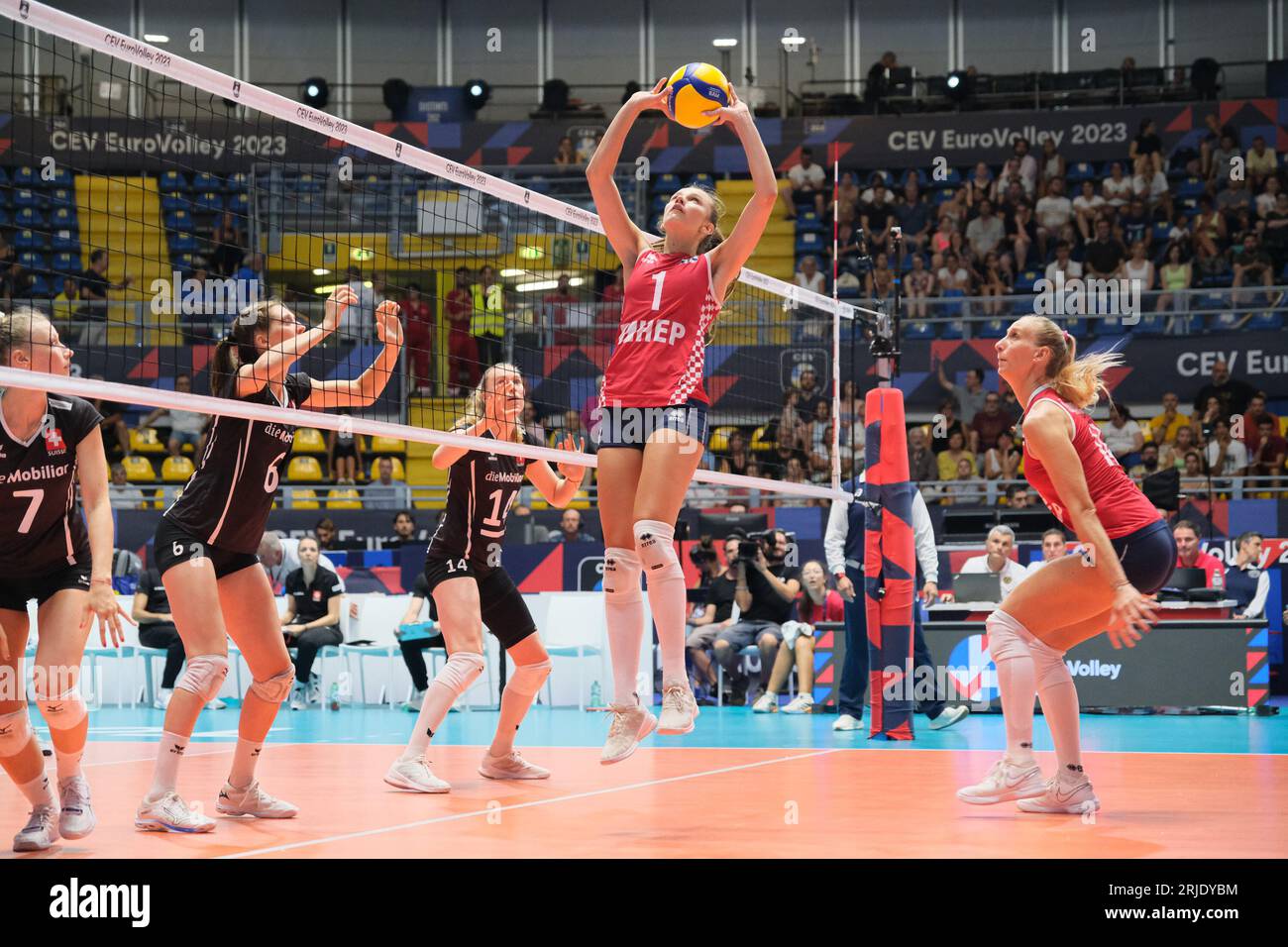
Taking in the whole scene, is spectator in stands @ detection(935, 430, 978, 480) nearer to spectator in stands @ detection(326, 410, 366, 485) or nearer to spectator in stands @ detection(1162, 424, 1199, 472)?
spectator in stands @ detection(1162, 424, 1199, 472)

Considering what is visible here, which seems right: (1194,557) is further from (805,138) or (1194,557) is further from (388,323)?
(805,138)

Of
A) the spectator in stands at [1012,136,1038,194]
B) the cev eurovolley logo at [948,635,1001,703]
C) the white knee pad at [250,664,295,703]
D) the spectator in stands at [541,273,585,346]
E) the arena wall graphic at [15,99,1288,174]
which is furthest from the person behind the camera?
the arena wall graphic at [15,99,1288,174]

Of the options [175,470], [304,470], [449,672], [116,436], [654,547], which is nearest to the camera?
[654,547]

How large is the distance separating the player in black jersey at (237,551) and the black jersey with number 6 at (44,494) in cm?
63

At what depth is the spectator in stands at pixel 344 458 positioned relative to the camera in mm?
18469

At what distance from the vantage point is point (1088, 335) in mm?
17703

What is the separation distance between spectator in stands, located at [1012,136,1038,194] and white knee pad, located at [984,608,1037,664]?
17.5 meters

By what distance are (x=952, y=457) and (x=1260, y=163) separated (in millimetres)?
8453

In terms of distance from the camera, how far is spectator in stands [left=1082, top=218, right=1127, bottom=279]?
1961 cm

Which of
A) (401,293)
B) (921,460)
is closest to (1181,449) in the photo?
(921,460)

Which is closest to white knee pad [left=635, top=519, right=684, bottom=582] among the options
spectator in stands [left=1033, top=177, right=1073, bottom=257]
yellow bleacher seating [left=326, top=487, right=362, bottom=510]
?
yellow bleacher seating [left=326, top=487, right=362, bottom=510]

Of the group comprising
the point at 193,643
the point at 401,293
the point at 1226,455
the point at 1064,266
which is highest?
the point at 1064,266

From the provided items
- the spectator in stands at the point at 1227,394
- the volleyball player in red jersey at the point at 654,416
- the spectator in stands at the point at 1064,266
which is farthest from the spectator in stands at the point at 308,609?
the spectator in stands at the point at 1064,266

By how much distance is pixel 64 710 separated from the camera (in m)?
4.65
